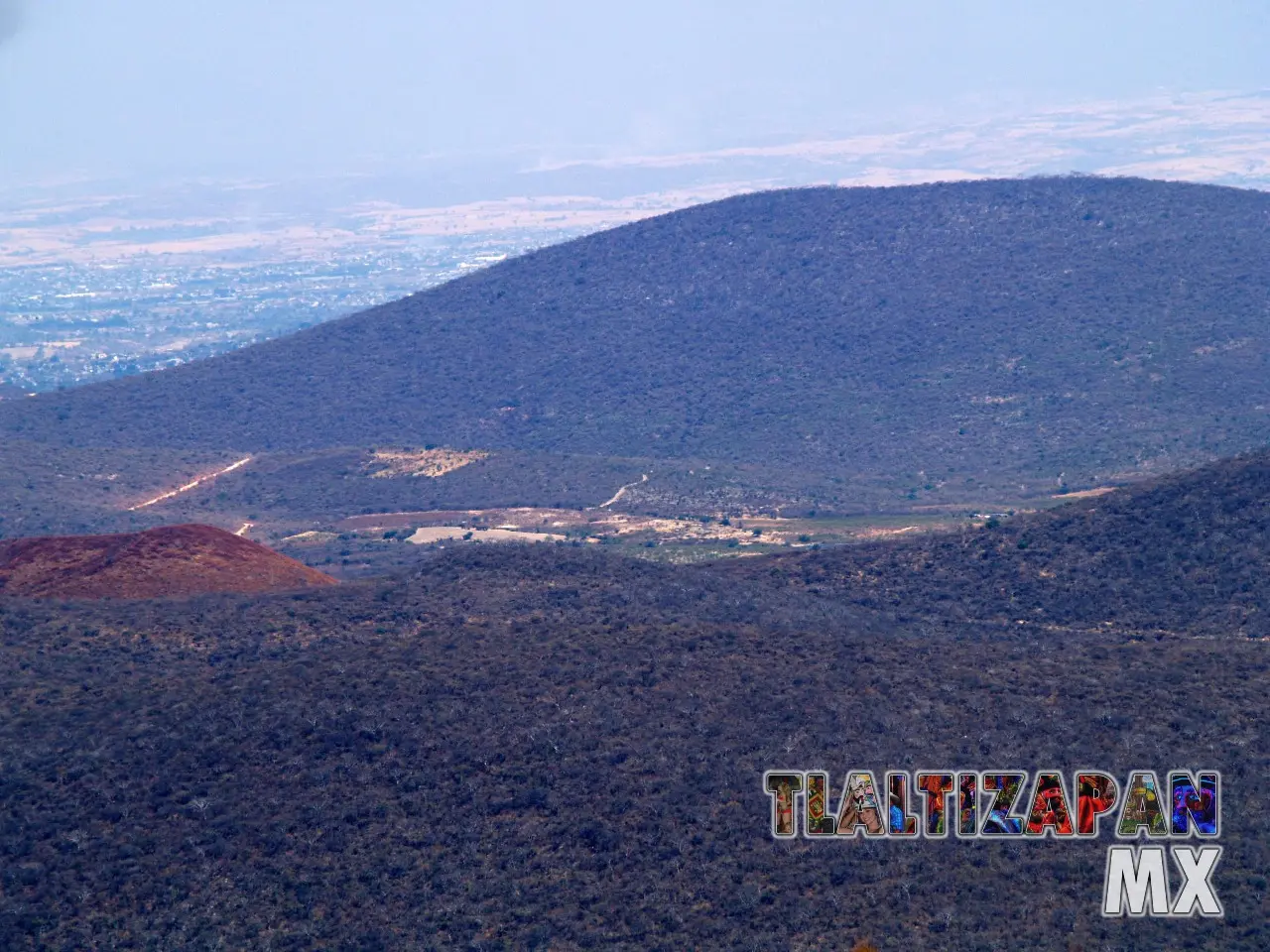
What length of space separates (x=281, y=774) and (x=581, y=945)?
877 centimetres

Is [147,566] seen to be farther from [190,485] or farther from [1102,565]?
[190,485]

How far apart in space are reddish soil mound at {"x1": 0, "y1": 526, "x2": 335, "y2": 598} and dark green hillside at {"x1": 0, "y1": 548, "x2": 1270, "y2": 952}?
3.20 metres

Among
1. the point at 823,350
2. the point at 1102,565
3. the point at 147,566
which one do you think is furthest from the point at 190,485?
the point at 1102,565

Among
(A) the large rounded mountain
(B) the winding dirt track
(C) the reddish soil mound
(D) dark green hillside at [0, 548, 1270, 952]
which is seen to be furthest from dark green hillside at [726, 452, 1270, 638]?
(B) the winding dirt track

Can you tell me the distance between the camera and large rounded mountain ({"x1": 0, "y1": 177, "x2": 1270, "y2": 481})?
82250 millimetres

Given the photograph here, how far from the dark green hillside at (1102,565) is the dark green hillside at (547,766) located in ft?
10.2

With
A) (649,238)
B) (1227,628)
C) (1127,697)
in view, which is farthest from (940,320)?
(1127,697)

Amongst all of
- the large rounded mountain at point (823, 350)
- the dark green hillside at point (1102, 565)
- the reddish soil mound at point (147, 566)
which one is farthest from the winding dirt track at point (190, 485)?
the dark green hillside at point (1102, 565)

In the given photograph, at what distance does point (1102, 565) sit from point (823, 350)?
5040 cm

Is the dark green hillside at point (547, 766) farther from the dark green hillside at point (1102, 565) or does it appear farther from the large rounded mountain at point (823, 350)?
the large rounded mountain at point (823, 350)

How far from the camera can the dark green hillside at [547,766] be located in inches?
988

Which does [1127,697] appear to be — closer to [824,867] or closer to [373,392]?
[824,867]

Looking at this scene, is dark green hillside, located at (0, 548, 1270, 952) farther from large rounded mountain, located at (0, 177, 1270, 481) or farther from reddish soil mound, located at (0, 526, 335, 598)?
large rounded mountain, located at (0, 177, 1270, 481)

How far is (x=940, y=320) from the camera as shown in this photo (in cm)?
9425
